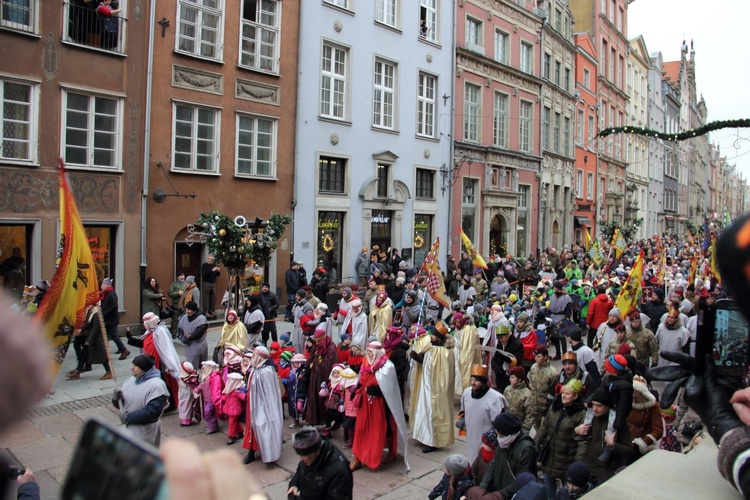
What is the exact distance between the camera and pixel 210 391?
29.8ft

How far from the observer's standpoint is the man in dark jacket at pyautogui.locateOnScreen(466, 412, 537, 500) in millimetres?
5769

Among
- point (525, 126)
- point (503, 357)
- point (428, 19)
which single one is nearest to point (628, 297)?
point (503, 357)

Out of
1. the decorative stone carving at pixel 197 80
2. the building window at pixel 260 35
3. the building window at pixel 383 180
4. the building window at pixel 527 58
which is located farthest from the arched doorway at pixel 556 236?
the decorative stone carving at pixel 197 80

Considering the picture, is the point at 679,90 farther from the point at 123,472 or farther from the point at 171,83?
the point at 123,472

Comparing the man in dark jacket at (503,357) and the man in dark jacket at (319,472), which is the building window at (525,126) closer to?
the man in dark jacket at (503,357)

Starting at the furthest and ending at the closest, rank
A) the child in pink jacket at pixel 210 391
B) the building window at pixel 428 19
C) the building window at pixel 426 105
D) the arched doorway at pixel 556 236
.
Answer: the arched doorway at pixel 556 236, the building window at pixel 426 105, the building window at pixel 428 19, the child in pink jacket at pixel 210 391

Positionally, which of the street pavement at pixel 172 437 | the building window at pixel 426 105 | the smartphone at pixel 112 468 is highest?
the building window at pixel 426 105

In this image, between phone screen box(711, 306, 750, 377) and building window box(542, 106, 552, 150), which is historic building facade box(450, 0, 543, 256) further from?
phone screen box(711, 306, 750, 377)

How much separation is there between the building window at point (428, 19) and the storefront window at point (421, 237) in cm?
745

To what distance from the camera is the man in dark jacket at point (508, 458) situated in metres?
5.77

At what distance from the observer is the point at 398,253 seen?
23.6m

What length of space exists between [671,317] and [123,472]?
36.9 ft

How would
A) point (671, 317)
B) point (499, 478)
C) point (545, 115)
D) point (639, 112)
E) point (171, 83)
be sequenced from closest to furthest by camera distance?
point (499, 478) < point (671, 317) < point (171, 83) < point (545, 115) < point (639, 112)

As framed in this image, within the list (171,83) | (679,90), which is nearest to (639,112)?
(679,90)
